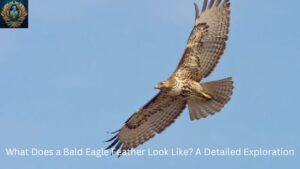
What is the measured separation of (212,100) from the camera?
28.8m

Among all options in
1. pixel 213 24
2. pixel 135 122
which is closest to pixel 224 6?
pixel 213 24

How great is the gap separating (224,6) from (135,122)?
255 centimetres

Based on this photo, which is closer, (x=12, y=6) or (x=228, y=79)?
(x=228, y=79)

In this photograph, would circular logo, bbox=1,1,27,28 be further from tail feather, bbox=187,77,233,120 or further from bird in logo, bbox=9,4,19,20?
tail feather, bbox=187,77,233,120

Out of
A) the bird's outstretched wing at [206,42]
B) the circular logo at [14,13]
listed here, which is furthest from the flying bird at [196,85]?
the circular logo at [14,13]

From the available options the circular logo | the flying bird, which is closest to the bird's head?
the flying bird

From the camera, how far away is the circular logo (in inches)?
1200

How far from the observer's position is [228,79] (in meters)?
28.6

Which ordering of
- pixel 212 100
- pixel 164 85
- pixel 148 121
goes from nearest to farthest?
1. pixel 212 100
2. pixel 164 85
3. pixel 148 121

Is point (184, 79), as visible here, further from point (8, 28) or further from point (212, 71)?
point (8, 28)

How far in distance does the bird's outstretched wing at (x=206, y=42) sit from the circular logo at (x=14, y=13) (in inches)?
124

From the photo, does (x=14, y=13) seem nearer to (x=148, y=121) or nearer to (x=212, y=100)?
(x=148, y=121)

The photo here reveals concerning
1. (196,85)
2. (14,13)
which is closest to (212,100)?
(196,85)

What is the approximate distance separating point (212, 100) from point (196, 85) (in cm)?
39
